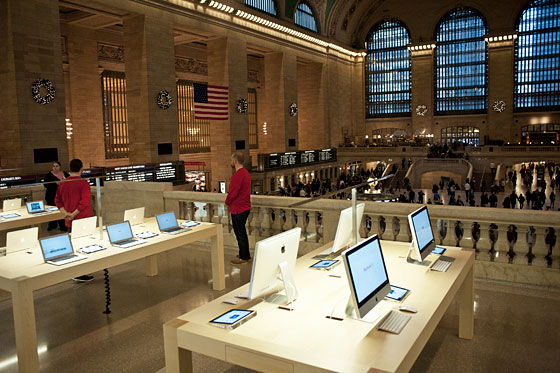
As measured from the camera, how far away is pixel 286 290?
3279 mm

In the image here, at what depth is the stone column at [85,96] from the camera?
67.8ft

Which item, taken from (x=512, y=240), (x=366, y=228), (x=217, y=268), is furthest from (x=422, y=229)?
(x=217, y=268)

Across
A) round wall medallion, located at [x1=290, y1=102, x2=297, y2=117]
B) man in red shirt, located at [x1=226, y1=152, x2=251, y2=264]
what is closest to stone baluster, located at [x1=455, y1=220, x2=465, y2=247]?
man in red shirt, located at [x1=226, y1=152, x2=251, y2=264]

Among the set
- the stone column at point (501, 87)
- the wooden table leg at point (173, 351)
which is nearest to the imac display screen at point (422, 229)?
the wooden table leg at point (173, 351)

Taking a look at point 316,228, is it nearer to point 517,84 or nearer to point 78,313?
point 78,313

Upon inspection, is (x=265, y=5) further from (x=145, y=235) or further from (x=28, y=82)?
(x=145, y=235)

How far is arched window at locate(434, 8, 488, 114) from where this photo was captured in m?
38.2

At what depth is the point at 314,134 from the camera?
3372 centimetres

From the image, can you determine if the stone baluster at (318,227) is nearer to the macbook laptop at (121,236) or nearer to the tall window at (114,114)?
the macbook laptop at (121,236)

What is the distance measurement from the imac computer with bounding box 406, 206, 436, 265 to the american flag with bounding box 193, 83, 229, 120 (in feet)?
51.2

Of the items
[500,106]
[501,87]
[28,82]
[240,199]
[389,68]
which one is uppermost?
[389,68]

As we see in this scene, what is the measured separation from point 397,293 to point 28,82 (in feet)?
46.9

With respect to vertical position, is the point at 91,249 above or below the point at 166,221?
below

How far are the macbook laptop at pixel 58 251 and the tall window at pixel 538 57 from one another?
3906 centimetres
